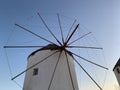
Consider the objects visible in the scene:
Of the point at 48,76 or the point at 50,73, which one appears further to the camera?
the point at 50,73

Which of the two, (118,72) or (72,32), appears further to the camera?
(118,72)

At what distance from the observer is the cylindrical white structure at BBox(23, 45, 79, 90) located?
1013 centimetres

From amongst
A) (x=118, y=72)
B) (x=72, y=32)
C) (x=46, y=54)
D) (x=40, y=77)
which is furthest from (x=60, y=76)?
(x=118, y=72)

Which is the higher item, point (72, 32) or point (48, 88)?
point (72, 32)

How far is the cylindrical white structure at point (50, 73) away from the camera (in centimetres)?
1013

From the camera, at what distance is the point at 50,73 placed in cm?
1052

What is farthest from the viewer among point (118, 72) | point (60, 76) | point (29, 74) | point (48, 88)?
point (118, 72)

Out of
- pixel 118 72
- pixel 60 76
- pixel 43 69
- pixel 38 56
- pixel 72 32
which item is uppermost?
pixel 72 32

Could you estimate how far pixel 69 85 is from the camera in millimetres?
10602

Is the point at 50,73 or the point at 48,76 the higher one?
the point at 50,73

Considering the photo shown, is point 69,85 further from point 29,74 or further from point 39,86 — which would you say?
point 29,74

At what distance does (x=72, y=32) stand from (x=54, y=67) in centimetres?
356

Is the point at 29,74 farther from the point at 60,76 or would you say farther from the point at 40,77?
the point at 60,76

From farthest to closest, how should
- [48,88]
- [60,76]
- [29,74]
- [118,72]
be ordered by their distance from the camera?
[118,72] < [29,74] < [60,76] < [48,88]
